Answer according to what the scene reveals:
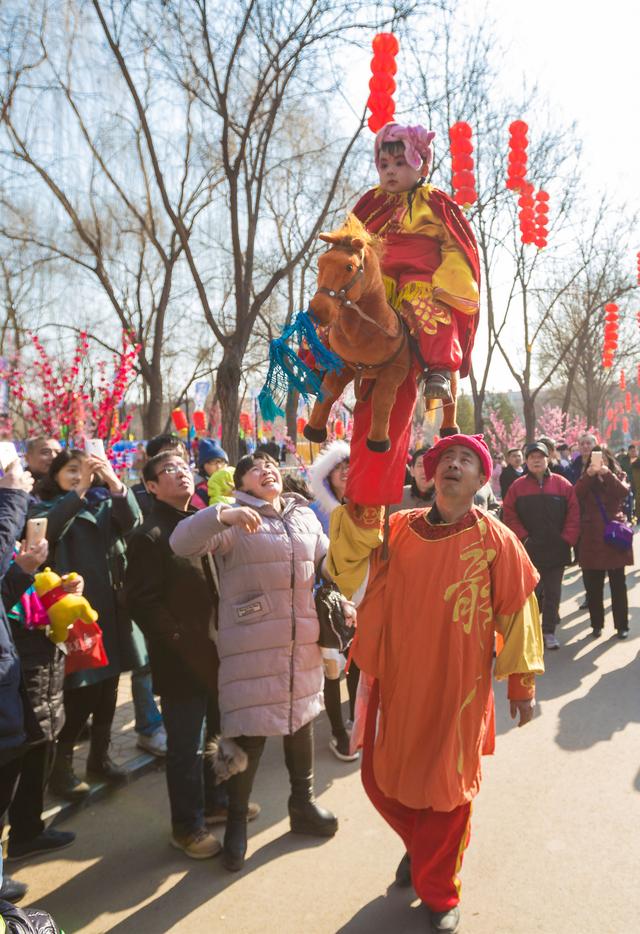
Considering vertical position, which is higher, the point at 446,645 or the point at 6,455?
the point at 6,455

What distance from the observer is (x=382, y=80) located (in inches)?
176

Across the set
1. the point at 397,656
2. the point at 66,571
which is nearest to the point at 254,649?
the point at 397,656

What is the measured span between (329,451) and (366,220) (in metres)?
2.06

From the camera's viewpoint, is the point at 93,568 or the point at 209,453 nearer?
the point at 93,568

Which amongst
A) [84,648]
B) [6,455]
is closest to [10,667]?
[84,648]

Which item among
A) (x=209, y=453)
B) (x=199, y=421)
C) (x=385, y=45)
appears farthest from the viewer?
(x=199, y=421)

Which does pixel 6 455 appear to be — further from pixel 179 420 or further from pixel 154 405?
pixel 179 420

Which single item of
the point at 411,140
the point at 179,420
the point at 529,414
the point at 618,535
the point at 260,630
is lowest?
the point at 618,535

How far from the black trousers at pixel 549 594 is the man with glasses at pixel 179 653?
4.45 m

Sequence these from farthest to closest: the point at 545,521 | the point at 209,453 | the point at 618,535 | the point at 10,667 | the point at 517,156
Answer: the point at 517,156 < the point at 618,535 < the point at 545,521 < the point at 209,453 < the point at 10,667

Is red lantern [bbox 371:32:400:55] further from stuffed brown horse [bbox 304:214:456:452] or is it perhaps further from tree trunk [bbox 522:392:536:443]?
tree trunk [bbox 522:392:536:443]

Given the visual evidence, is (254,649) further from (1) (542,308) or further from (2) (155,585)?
(1) (542,308)

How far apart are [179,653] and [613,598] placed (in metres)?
5.38

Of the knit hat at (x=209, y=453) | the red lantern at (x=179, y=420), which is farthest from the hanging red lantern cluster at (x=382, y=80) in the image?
the red lantern at (x=179, y=420)
